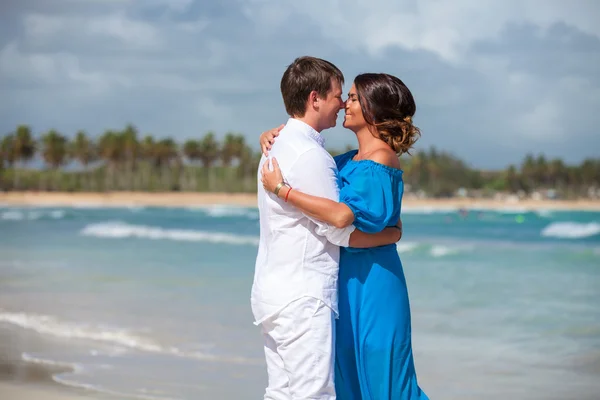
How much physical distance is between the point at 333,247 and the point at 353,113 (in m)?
0.53

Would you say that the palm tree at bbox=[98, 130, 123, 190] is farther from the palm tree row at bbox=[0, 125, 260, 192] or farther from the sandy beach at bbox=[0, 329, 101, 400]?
the sandy beach at bbox=[0, 329, 101, 400]

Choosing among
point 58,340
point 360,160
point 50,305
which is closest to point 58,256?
point 50,305

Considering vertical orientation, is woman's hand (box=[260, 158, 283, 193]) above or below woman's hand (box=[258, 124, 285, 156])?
below

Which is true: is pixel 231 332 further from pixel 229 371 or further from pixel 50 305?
pixel 50 305

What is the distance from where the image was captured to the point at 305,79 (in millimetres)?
2785

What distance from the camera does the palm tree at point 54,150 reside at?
74375 mm

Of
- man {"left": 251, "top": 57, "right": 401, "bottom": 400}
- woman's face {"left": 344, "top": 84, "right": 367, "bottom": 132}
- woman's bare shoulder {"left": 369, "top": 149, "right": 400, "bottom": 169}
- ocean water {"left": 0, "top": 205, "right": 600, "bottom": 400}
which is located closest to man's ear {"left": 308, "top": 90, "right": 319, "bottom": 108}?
man {"left": 251, "top": 57, "right": 401, "bottom": 400}

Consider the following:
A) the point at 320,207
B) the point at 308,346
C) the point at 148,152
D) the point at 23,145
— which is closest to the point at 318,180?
the point at 320,207

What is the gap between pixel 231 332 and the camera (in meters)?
7.48

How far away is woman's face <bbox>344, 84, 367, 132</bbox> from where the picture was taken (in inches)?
116

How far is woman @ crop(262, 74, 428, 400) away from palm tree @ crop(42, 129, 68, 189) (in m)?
73.8

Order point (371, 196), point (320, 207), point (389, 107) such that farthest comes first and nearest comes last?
point (389, 107)
point (371, 196)
point (320, 207)

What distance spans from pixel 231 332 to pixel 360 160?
484cm

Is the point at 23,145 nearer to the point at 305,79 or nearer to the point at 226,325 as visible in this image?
the point at 226,325
